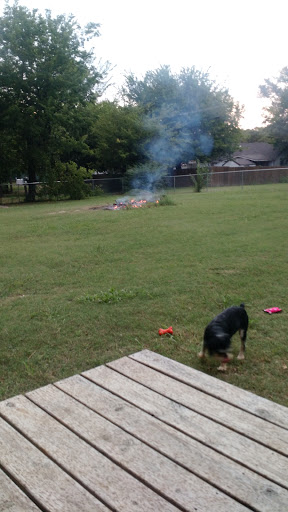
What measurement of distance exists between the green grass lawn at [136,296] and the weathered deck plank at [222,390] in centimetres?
62

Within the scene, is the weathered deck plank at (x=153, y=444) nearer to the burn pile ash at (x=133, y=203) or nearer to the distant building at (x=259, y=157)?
the burn pile ash at (x=133, y=203)

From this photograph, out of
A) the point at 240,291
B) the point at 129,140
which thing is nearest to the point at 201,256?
the point at 240,291

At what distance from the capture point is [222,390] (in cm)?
250

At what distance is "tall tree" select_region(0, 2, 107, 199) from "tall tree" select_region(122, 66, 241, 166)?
890 cm

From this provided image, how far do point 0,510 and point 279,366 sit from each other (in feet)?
8.12

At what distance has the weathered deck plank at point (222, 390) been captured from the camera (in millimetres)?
2238

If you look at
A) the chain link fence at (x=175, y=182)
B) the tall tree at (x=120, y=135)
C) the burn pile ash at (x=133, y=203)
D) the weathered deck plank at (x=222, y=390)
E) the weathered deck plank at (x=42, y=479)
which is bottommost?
the weathered deck plank at (x=222, y=390)

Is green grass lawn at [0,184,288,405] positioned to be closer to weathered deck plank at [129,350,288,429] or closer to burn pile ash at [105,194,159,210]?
weathered deck plank at [129,350,288,429]

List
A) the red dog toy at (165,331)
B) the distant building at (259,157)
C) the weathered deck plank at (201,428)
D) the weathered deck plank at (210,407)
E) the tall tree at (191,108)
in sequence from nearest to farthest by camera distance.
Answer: the weathered deck plank at (201,428) < the weathered deck plank at (210,407) < the red dog toy at (165,331) < the tall tree at (191,108) < the distant building at (259,157)

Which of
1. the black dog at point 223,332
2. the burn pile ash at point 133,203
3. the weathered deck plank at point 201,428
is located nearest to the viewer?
the weathered deck plank at point 201,428

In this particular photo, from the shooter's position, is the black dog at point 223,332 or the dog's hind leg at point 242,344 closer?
the black dog at point 223,332

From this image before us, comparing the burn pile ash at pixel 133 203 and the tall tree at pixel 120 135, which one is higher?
the tall tree at pixel 120 135

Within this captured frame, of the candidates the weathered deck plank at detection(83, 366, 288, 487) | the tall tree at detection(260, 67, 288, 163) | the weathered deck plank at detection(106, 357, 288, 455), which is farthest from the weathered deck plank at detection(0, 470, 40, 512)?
the tall tree at detection(260, 67, 288, 163)

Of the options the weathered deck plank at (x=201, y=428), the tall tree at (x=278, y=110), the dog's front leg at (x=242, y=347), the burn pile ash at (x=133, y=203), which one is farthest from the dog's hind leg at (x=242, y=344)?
the tall tree at (x=278, y=110)
